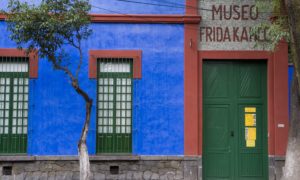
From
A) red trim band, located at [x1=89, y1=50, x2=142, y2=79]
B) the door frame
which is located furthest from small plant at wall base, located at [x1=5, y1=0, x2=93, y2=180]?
the door frame

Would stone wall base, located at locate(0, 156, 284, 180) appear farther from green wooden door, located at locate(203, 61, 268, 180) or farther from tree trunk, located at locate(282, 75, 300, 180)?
tree trunk, located at locate(282, 75, 300, 180)

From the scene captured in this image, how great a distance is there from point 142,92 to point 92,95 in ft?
4.35

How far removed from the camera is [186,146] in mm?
11461

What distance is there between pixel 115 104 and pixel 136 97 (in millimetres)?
595

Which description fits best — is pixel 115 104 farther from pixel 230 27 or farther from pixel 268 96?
pixel 268 96

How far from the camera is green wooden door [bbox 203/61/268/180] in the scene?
11.8 m

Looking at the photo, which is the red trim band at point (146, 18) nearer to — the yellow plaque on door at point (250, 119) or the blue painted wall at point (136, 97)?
the blue painted wall at point (136, 97)

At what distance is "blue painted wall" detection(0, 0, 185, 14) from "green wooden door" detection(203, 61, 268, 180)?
1.73 meters

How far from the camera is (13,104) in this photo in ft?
37.6

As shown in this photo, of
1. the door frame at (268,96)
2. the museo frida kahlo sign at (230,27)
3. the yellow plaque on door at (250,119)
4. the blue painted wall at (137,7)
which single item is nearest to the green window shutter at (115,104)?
the blue painted wall at (137,7)

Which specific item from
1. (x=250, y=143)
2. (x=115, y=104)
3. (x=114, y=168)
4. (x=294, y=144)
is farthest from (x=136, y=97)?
(x=294, y=144)

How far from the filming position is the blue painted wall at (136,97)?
11.4 meters

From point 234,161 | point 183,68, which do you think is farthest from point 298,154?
point 183,68

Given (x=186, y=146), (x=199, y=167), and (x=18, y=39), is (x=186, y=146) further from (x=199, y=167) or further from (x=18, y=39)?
(x=18, y=39)
